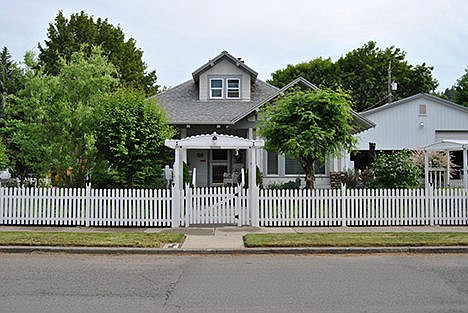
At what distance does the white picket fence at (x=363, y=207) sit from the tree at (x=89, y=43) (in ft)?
89.4

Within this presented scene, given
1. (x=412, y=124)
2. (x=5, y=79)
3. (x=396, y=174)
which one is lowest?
(x=396, y=174)

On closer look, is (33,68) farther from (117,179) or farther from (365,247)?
(365,247)

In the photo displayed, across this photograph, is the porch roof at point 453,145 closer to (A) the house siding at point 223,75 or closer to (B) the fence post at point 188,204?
(B) the fence post at point 188,204

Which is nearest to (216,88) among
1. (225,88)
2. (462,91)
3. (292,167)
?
(225,88)

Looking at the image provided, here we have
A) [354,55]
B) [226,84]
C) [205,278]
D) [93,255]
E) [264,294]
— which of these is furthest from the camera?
[354,55]

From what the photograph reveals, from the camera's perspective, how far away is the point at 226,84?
26094 mm

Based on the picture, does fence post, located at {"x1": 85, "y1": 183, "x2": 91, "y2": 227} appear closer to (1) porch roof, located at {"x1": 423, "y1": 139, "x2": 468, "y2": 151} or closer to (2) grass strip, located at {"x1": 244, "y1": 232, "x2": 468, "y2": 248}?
(2) grass strip, located at {"x1": 244, "y1": 232, "x2": 468, "y2": 248}

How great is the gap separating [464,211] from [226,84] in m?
14.4

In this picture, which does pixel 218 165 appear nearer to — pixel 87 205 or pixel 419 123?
pixel 87 205

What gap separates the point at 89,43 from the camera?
41.6 m

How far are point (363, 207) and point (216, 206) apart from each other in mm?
4256

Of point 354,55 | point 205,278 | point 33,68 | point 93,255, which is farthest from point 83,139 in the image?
point 354,55

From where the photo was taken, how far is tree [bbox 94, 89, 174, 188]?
1691 cm

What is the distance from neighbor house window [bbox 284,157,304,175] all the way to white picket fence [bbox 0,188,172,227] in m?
10.7
